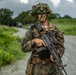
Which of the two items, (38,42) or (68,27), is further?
(68,27)

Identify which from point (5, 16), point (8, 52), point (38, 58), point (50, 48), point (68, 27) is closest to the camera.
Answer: point (50, 48)

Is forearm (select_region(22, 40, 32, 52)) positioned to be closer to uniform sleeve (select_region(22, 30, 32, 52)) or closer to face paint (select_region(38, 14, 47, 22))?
uniform sleeve (select_region(22, 30, 32, 52))

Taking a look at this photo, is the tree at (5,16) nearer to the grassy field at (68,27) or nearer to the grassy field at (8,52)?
the grassy field at (68,27)

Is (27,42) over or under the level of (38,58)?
over

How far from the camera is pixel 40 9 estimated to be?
607 cm

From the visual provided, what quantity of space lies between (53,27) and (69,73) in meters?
6.36

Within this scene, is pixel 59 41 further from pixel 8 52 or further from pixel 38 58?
pixel 8 52

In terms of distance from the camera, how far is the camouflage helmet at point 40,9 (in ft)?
19.9

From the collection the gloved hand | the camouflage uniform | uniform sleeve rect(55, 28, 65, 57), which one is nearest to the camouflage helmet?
the camouflage uniform

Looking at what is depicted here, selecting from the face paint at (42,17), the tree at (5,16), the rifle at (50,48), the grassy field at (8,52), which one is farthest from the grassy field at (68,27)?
the tree at (5,16)

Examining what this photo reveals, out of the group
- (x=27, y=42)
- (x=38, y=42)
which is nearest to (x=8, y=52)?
(x=27, y=42)

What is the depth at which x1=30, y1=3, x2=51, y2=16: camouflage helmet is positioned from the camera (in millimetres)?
6070

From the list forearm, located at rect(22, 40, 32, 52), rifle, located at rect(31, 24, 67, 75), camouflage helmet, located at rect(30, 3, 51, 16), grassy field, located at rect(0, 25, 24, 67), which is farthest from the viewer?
grassy field, located at rect(0, 25, 24, 67)

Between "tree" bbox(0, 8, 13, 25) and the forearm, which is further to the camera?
"tree" bbox(0, 8, 13, 25)
